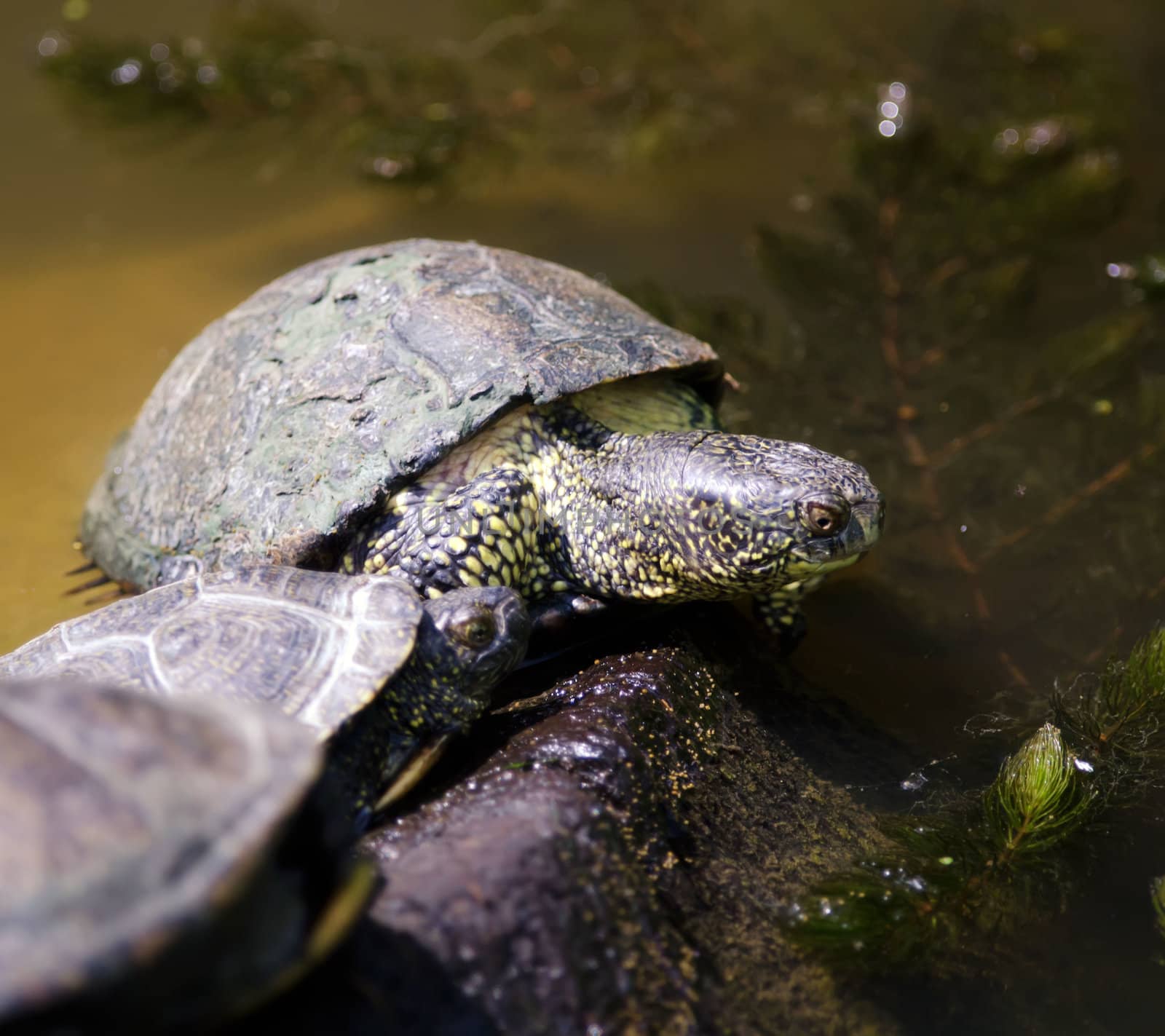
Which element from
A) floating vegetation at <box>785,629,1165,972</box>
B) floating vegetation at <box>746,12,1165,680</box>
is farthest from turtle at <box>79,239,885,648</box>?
floating vegetation at <box>746,12,1165,680</box>

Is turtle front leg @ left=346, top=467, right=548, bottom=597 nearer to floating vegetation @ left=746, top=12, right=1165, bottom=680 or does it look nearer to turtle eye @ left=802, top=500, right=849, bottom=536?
turtle eye @ left=802, top=500, right=849, bottom=536

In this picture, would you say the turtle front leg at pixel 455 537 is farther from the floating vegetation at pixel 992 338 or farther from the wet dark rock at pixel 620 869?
the floating vegetation at pixel 992 338

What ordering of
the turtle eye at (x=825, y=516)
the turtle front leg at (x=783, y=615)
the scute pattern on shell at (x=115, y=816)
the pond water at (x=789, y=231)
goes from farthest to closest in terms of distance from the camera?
the pond water at (x=789, y=231) < the turtle front leg at (x=783, y=615) < the turtle eye at (x=825, y=516) < the scute pattern on shell at (x=115, y=816)

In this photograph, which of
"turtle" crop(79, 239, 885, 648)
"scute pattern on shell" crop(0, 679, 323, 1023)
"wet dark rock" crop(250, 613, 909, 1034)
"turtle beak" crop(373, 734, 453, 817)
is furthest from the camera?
"turtle" crop(79, 239, 885, 648)

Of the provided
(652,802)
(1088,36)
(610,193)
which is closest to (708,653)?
(652,802)

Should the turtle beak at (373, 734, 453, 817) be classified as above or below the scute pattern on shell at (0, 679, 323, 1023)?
below

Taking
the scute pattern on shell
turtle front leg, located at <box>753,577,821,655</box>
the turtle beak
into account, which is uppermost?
the scute pattern on shell

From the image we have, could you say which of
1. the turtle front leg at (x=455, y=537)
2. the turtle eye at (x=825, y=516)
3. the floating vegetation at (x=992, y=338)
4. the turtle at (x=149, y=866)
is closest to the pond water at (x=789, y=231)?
the floating vegetation at (x=992, y=338)

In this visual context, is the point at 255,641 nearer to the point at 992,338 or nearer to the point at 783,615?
the point at 783,615
